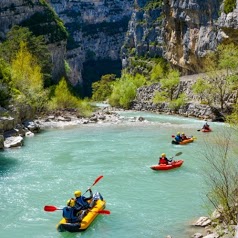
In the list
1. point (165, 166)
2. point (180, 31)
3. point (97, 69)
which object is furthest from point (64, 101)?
point (97, 69)

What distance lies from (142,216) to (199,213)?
7.36ft

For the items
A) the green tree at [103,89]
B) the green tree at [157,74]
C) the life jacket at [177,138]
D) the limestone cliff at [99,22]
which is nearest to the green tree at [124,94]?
the green tree at [157,74]

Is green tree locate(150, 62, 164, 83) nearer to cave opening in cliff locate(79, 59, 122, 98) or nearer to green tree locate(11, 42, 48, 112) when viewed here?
green tree locate(11, 42, 48, 112)

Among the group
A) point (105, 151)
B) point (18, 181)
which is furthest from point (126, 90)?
point (18, 181)

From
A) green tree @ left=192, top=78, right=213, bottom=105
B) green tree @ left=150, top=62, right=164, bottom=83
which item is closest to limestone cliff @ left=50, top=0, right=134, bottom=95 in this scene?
green tree @ left=150, top=62, right=164, bottom=83

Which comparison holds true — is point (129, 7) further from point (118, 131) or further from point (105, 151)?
point (105, 151)

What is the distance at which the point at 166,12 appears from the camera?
7875 centimetres

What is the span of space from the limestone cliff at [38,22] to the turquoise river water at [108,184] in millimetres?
41685

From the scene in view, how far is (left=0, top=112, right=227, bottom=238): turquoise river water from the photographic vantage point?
14586 millimetres

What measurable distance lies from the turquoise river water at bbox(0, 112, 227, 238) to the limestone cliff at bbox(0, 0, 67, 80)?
137 feet

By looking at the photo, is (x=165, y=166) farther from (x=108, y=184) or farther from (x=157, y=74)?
(x=157, y=74)

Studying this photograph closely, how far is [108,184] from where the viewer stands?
65.1 feet

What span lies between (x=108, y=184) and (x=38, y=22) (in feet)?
196

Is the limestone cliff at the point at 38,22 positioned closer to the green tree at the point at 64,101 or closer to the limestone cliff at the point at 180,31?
the green tree at the point at 64,101
